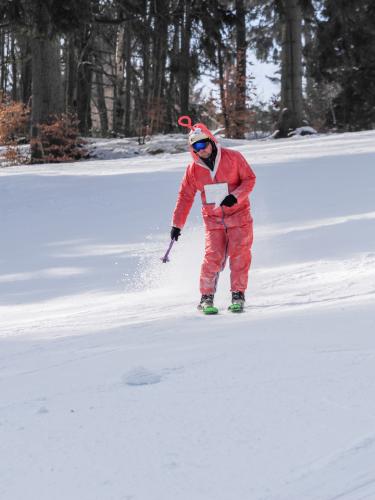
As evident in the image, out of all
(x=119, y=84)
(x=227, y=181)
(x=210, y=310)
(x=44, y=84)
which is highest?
(x=119, y=84)

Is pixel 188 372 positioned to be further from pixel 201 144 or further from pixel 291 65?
pixel 291 65

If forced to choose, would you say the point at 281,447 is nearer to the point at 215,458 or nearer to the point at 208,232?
the point at 215,458

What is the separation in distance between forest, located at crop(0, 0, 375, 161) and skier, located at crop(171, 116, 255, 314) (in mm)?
8894

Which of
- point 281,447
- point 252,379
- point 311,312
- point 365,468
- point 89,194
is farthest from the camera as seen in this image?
point 89,194

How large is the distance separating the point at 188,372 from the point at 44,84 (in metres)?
12.6

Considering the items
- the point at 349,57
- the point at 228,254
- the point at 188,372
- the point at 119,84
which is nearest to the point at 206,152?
the point at 228,254

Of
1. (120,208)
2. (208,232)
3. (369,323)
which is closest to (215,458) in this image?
(369,323)

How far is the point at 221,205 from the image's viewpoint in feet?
17.3

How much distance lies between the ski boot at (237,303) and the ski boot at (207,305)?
11cm

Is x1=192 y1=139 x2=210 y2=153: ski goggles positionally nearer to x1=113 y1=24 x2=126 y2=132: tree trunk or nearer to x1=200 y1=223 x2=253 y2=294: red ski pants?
x1=200 y1=223 x2=253 y2=294: red ski pants

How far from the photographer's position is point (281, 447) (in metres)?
2.46

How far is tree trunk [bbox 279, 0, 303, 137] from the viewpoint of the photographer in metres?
17.8

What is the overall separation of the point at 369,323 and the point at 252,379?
999mm

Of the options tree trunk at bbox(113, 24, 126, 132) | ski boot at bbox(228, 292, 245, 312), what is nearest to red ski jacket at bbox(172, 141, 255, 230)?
ski boot at bbox(228, 292, 245, 312)
